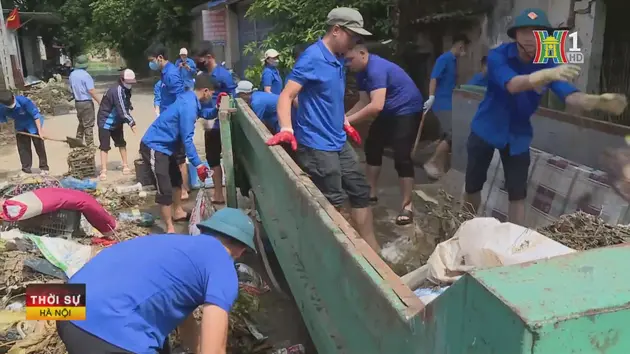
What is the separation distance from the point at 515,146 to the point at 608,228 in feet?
4.16

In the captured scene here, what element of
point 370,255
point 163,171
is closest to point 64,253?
point 163,171

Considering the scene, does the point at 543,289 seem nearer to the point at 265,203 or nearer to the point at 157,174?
A: the point at 265,203

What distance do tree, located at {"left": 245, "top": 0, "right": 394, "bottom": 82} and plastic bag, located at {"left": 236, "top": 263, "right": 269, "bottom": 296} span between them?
5980mm

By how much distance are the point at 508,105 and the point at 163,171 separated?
315 centimetres

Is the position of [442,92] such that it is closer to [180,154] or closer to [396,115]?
[396,115]

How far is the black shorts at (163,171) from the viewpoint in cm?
522

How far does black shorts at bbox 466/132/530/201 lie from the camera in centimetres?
371

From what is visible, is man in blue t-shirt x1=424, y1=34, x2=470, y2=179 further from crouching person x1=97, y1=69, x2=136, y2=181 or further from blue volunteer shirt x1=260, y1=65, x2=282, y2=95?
crouching person x1=97, y1=69, x2=136, y2=181

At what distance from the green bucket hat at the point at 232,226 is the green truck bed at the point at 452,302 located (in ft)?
0.87

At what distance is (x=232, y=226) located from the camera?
2.33 meters

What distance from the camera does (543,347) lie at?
948mm

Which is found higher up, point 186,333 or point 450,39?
point 450,39

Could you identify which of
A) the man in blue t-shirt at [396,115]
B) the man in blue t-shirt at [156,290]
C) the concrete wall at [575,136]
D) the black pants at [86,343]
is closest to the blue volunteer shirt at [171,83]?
the man in blue t-shirt at [396,115]

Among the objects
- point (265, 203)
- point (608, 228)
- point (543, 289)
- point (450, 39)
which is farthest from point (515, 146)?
point (450, 39)
